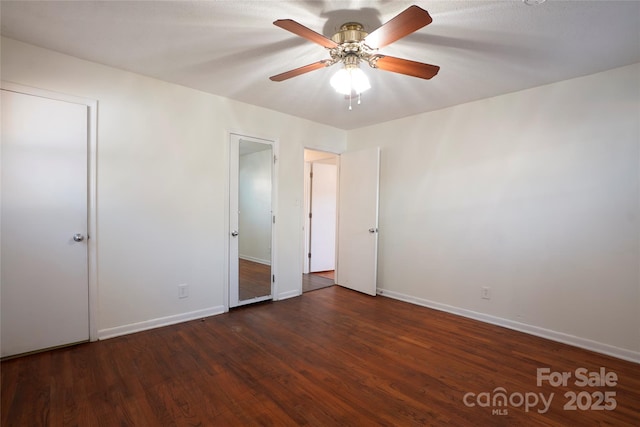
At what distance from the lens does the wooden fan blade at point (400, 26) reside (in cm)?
139

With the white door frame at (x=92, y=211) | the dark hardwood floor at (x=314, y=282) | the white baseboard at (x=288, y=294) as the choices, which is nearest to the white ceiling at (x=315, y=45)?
the white door frame at (x=92, y=211)

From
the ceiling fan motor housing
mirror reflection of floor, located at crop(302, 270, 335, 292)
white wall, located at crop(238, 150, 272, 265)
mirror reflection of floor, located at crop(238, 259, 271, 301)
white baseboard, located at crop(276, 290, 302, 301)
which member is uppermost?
the ceiling fan motor housing

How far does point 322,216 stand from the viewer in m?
5.54

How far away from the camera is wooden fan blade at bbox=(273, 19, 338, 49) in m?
1.50

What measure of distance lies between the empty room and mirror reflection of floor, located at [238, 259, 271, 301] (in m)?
0.04

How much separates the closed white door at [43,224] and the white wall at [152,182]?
0.47ft

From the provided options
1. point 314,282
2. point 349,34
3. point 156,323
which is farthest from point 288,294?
point 349,34

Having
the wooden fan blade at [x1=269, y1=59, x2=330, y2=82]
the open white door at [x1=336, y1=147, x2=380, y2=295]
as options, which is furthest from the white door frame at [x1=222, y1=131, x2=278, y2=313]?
the wooden fan blade at [x1=269, y1=59, x2=330, y2=82]

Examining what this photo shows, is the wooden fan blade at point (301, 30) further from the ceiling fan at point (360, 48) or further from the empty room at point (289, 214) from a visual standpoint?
the empty room at point (289, 214)

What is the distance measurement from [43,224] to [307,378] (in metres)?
2.40

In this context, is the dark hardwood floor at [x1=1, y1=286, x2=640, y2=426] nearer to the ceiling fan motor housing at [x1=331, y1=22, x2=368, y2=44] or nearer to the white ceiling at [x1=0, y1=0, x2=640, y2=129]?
the ceiling fan motor housing at [x1=331, y1=22, x2=368, y2=44]

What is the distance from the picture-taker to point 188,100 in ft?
9.98

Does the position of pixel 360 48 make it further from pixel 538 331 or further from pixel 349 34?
pixel 538 331

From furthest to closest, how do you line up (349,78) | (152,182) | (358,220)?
(358,220)
(152,182)
(349,78)
